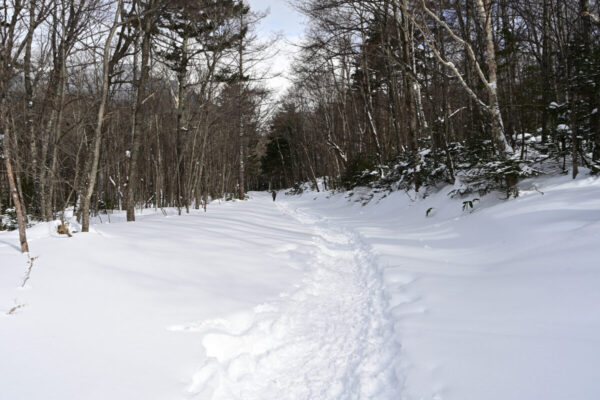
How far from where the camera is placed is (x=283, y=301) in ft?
11.8

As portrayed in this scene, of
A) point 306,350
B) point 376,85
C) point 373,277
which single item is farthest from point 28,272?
point 376,85

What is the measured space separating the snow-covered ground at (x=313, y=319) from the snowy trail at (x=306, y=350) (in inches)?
0.6

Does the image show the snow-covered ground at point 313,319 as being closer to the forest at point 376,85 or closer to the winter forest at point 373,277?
the winter forest at point 373,277

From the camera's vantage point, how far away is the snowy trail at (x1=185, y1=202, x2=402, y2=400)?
6.97 ft

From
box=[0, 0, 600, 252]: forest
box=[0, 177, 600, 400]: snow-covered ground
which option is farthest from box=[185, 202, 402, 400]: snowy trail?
box=[0, 0, 600, 252]: forest

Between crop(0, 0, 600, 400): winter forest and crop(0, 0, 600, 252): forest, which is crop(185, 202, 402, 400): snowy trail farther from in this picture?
crop(0, 0, 600, 252): forest

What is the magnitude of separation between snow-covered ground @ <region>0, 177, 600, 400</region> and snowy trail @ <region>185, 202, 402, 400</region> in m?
0.01

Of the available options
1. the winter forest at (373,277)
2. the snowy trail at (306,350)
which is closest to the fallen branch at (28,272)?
the winter forest at (373,277)

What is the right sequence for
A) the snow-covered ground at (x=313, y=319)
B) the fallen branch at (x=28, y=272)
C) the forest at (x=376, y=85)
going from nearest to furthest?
the snow-covered ground at (x=313, y=319) → the fallen branch at (x=28, y=272) → the forest at (x=376, y=85)

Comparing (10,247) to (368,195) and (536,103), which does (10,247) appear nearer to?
(536,103)

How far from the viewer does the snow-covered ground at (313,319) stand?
189 centimetres

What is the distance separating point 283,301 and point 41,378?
2.27 metres

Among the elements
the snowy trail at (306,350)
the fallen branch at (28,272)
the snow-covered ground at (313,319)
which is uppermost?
the fallen branch at (28,272)

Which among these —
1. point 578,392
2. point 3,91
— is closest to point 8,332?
point 578,392
